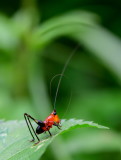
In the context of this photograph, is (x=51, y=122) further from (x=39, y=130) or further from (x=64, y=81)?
(x=64, y=81)

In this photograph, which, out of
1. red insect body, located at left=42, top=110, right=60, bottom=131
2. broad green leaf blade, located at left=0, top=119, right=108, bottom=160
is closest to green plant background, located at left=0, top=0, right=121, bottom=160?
red insect body, located at left=42, top=110, right=60, bottom=131

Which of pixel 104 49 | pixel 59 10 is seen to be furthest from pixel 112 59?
pixel 59 10

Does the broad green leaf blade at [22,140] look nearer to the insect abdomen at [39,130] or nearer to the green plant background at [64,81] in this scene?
the insect abdomen at [39,130]

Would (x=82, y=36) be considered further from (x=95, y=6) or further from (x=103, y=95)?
(x=95, y=6)

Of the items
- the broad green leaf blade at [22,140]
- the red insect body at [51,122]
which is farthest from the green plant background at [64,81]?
the broad green leaf blade at [22,140]

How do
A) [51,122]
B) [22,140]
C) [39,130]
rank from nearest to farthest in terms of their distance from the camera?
[22,140], [39,130], [51,122]

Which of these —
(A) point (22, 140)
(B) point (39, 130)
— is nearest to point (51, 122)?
(B) point (39, 130)

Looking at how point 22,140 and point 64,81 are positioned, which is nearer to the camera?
point 22,140

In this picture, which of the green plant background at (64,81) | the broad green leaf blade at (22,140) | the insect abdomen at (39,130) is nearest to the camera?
the broad green leaf blade at (22,140)
